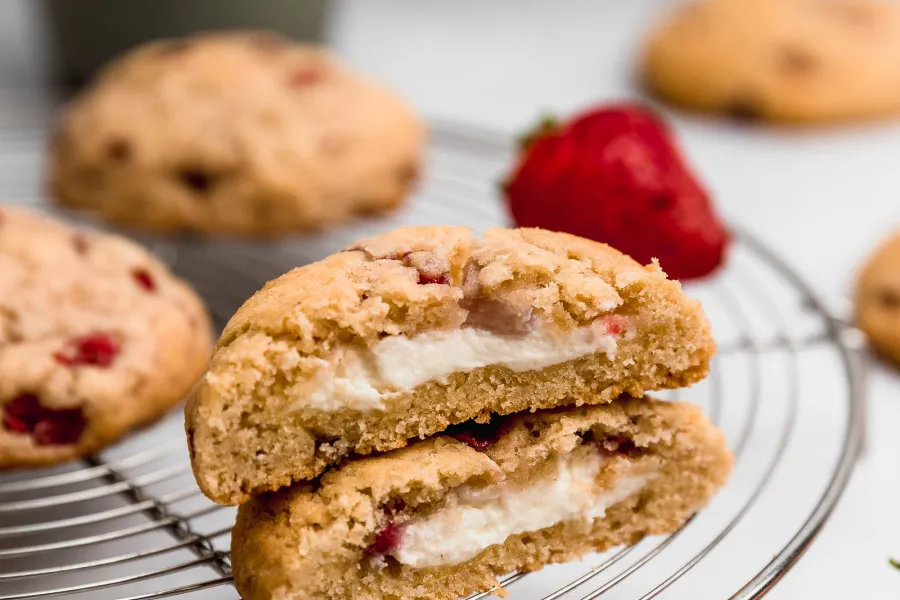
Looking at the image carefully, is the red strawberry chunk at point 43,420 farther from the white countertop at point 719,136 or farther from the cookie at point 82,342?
the white countertop at point 719,136

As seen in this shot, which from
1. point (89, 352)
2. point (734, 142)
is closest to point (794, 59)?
point (734, 142)

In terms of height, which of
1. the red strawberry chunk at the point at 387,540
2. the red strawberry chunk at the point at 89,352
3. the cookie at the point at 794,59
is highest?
the cookie at the point at 794,59

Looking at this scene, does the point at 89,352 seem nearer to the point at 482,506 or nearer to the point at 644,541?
the point at 482,506

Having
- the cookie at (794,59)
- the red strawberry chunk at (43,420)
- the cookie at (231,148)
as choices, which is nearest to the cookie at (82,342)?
the red strawberry chunk at (43,420)

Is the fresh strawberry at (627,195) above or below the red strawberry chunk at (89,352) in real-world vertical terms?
above

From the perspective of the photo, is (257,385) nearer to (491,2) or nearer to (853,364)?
(853,364)

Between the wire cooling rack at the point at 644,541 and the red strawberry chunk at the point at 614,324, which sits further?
the wire cooling rack at the point at 644,541

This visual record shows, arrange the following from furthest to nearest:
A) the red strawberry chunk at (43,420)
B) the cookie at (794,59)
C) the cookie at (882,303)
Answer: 1. the cookie at (794,59)
2. the cookie at (882,303)
3. the red strawberry chunk at (43,420)
